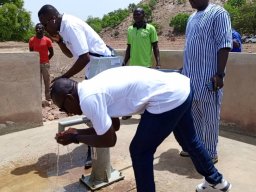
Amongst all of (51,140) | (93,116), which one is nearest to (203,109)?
(93,116)

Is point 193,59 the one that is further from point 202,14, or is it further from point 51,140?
point 51,140

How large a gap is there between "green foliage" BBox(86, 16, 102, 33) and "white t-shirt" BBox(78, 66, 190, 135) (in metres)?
35.5

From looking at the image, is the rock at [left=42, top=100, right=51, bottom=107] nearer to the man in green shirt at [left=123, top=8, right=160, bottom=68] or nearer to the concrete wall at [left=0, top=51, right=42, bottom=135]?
the concrete wall at [left=0, top=51, right=42, bottom=135]

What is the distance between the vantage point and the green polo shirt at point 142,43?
518 cm

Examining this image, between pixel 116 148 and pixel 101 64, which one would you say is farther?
pixel 116 148

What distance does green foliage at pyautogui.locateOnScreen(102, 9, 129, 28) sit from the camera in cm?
3774

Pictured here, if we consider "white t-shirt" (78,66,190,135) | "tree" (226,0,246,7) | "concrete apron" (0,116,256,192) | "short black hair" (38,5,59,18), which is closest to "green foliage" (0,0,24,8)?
"tree" (226,0,246,7)

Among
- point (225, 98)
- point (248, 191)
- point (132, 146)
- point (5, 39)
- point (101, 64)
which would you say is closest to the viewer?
point (132, 146)

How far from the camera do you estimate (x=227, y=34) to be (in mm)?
3367

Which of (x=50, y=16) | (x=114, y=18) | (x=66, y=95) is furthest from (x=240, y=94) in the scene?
(x=114, y=18)

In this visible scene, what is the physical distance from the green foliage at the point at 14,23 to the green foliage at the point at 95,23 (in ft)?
22.7

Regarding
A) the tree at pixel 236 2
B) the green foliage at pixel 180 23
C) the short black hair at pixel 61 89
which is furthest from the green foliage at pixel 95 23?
the short black hair at pixel 61 89

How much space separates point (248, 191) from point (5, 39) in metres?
30.8

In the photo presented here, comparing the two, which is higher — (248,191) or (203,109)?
(203,109)
